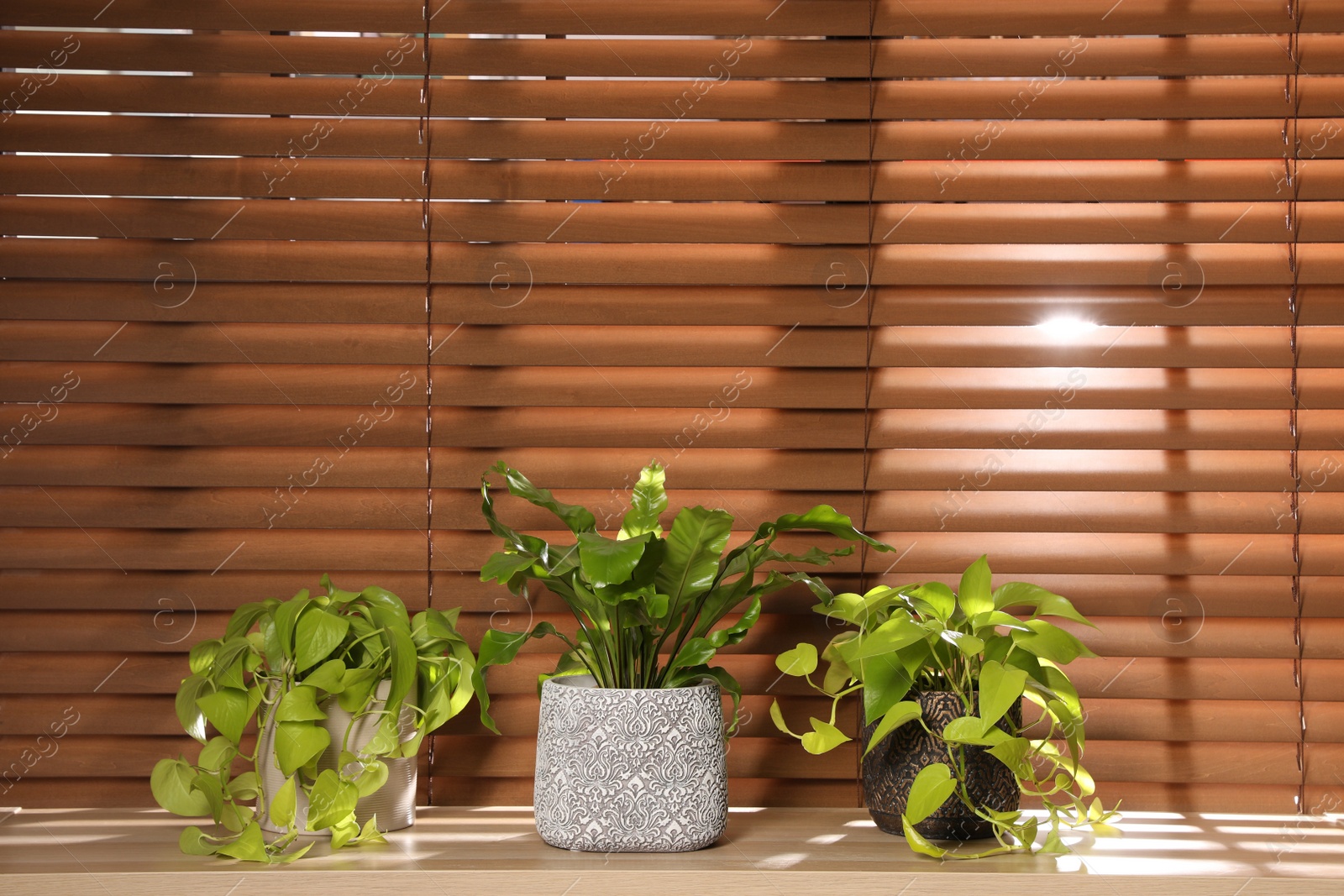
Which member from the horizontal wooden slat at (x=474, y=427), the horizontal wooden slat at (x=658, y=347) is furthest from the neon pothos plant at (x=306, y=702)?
the horizontal wooden slat at (x=658, y=347)

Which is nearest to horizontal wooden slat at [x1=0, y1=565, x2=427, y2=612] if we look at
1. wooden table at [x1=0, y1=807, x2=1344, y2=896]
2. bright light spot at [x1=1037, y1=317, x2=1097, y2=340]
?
wooden table at [x1=0, y1=807, x2=1344, y2=896]

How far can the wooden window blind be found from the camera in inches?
49.1

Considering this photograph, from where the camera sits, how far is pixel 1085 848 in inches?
42.7

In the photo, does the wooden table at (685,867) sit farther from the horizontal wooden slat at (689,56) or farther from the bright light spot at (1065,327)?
the horizontal wooden slat at (689,56)

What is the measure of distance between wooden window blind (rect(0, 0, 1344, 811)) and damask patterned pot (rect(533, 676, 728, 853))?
0.68 feet

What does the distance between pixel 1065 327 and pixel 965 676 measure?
482mm

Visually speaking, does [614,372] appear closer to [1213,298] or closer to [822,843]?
[822,843]

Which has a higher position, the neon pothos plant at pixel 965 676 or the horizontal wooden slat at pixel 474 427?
the horizontal wooden slat at pixel 474 427

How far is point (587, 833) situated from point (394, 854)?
0.21 metres

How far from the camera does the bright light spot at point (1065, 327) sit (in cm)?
126

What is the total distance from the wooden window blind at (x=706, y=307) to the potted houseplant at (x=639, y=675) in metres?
0.14

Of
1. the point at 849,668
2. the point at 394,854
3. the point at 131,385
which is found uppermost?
the point at 131,385

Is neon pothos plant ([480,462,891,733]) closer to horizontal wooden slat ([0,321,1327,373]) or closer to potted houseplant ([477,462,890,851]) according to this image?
potted houseplant ([477,462,890,851])

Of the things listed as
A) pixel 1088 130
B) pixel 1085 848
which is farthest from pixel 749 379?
pixel 1085 848
